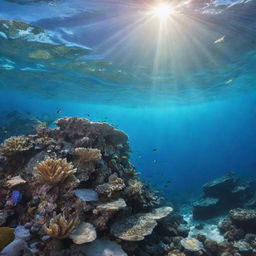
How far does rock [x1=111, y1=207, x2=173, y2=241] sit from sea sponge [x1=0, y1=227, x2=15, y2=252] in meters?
2.40

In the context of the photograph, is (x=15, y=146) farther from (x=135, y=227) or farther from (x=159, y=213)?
(x=159, y=213)

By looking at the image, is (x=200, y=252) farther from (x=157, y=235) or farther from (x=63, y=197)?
(x=63, y=197)

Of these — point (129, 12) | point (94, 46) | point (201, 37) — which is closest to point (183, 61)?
point (201, 37)

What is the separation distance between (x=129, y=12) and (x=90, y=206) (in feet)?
38.2

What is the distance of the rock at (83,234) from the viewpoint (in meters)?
5.23

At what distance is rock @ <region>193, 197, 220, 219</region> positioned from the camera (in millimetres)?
16766

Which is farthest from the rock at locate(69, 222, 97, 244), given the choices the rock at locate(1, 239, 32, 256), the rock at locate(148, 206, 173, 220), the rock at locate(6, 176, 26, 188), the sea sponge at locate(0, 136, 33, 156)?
the sea sponge at locate(0, 136, 33, 156)

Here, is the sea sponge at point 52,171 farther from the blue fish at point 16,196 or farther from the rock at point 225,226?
the rock at point 225,226

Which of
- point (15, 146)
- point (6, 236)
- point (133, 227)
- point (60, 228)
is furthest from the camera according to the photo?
point (15, 146)

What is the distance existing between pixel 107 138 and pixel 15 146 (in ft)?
12.3

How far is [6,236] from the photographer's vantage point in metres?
5.23

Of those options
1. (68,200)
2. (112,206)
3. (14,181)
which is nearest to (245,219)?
(112,206)

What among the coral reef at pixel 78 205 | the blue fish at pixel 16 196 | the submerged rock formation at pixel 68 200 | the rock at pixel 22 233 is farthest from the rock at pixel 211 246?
the blue fish at pixel 16 196

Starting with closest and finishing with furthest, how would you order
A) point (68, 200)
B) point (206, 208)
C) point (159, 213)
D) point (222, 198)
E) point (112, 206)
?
point (112, 206) → point (68, 200) → point (159, 213) → point (206, 208) → point (222, 198)
